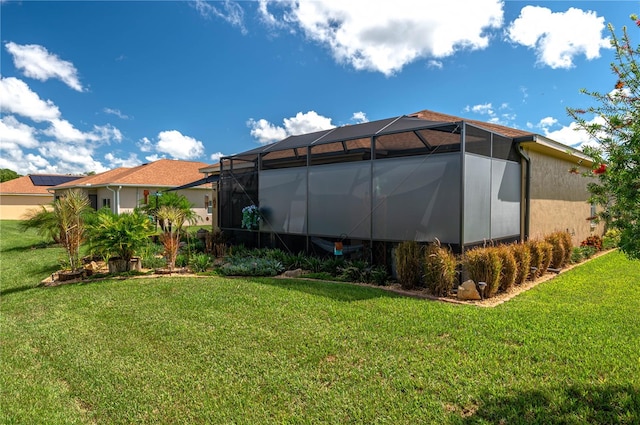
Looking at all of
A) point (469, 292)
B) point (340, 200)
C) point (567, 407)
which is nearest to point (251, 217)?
point (340, 200)

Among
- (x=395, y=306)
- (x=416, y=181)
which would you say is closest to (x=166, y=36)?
(x=416, y=181)

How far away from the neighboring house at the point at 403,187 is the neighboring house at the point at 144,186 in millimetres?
13221

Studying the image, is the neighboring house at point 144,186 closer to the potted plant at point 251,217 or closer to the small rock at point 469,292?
the potted plant at point 251,217

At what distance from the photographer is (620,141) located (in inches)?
115

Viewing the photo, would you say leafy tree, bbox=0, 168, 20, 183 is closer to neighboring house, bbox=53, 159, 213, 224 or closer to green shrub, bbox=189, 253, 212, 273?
neighboring house, bbox=53, 159, 213, 224

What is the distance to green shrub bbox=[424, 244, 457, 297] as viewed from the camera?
21.4 feet

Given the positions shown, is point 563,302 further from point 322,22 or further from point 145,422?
point 322,22

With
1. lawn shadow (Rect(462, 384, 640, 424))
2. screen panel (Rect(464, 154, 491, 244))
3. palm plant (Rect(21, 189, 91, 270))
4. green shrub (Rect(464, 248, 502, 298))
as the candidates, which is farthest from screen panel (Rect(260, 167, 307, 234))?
lawn shadow (Rect(462, 384, 640, 424))

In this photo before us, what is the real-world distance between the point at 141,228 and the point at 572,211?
1386 centimetres

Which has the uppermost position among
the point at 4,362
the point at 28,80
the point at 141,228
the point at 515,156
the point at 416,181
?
the point at 28,80

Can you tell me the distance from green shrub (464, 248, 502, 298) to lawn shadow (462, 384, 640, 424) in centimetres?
329

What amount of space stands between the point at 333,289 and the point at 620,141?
5.08 metres

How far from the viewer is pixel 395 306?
5809 millimetres

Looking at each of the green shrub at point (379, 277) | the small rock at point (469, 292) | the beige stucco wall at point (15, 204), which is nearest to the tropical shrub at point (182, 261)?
the green shrub at point (379, 277)
